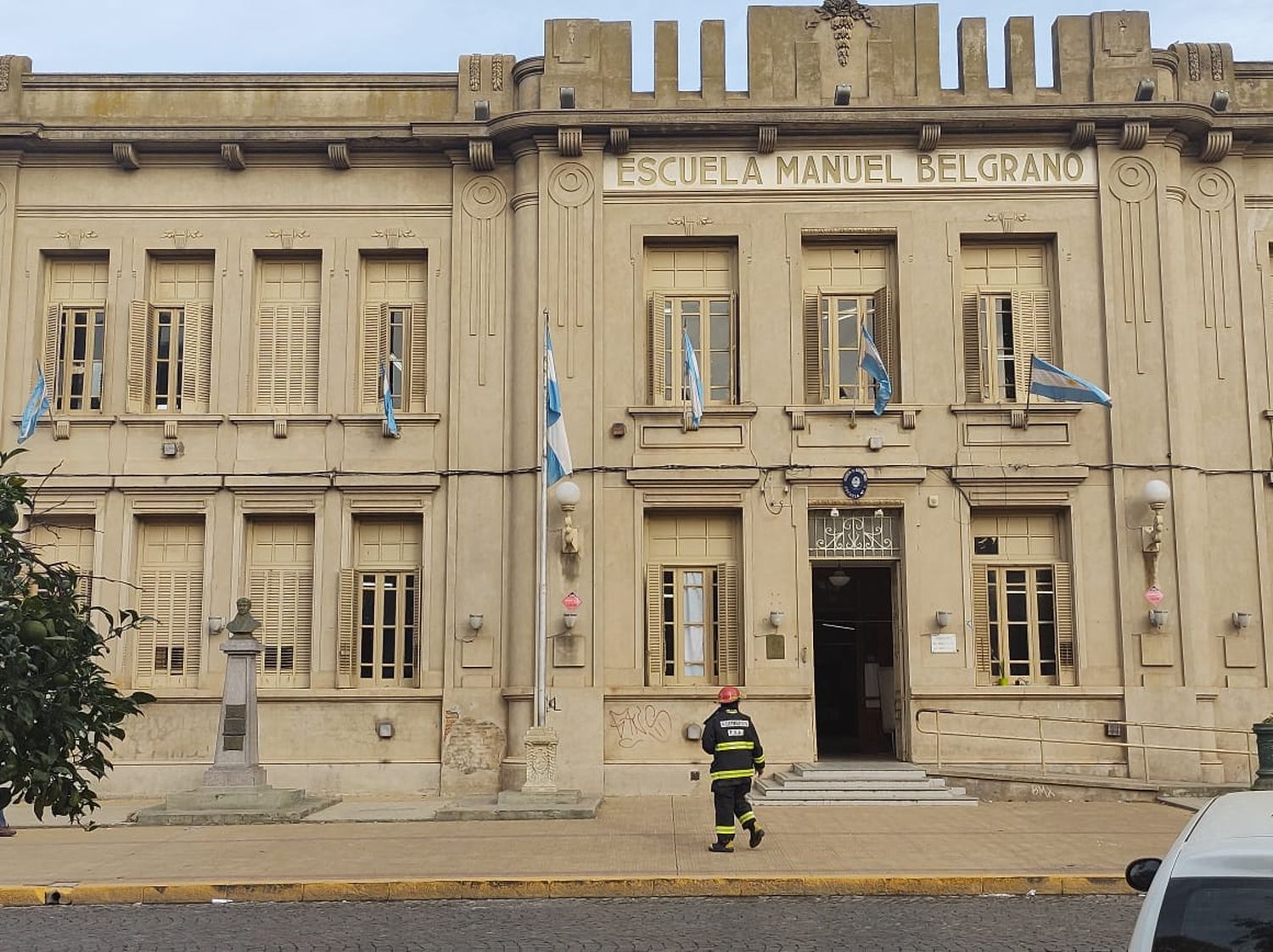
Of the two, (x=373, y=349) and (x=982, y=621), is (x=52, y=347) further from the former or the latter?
(x=982, y=621)

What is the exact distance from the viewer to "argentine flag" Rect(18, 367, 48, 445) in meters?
20.0

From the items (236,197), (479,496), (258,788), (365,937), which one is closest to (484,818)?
(258,788)

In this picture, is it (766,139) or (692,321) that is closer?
Answer: (766,139)

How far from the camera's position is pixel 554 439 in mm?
18562

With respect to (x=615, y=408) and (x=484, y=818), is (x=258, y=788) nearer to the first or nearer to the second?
(x=484, y=818)

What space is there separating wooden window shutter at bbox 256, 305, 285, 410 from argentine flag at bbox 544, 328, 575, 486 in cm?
489

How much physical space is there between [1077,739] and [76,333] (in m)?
16.0

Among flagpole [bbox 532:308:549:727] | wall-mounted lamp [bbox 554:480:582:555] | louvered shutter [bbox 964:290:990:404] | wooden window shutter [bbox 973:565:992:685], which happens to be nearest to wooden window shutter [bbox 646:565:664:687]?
wall-mounted lamp [bbox 554:480:582:555]

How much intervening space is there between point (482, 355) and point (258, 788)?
22.9 feet

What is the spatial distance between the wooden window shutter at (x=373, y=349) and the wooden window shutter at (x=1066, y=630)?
34.2 ft

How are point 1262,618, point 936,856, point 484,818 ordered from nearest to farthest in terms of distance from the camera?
point 936,856, point 484,818, point 1262,618

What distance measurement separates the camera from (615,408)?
807 inches

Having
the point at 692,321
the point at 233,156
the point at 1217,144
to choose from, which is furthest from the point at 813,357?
the point at 233,156

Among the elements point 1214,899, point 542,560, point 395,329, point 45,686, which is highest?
point 395,329
